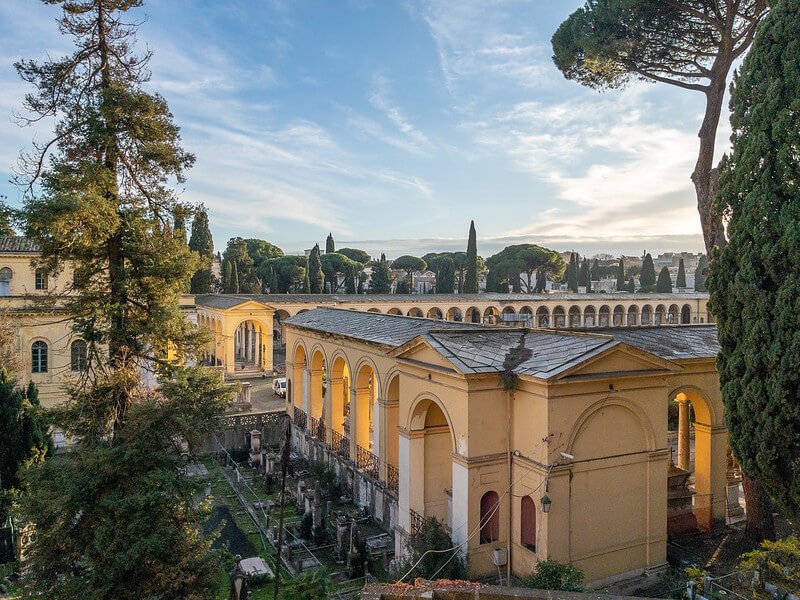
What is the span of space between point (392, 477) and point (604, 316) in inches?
1999

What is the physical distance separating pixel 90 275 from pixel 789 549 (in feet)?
40.2

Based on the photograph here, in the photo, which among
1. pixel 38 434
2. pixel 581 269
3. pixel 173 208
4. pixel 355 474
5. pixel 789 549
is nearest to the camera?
pixel 789 549

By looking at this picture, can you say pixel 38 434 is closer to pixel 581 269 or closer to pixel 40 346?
pixel 40 346

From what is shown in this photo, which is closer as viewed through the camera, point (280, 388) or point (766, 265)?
point (766, 265)

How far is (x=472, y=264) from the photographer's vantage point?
60656 millimetres

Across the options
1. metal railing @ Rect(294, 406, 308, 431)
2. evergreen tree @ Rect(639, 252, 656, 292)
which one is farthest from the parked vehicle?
evergreen tree @ Rect(639, 252, 656, 292)

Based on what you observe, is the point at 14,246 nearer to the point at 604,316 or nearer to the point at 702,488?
the point at 702,488

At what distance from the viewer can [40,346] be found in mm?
25031

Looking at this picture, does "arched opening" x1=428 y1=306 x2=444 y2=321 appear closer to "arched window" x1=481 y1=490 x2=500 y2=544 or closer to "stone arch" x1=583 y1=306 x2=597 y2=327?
"stone arch" x1=583 y1=306 x2=597 y2=327

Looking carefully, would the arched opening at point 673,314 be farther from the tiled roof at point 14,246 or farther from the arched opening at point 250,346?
the tiled roof at point 14,246

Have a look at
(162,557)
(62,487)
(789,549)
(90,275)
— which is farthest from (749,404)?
(90,275)

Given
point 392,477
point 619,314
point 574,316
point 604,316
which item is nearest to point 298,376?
point 392,477

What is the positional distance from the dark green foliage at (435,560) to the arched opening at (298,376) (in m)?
11.8

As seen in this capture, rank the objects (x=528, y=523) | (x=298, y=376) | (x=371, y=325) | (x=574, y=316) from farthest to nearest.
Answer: (x=574, y=316) → (x=298, y=376) → (x=371, y=325) → (x=528, y=523)
